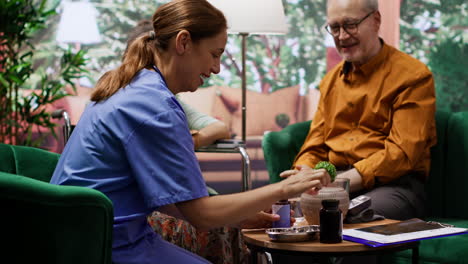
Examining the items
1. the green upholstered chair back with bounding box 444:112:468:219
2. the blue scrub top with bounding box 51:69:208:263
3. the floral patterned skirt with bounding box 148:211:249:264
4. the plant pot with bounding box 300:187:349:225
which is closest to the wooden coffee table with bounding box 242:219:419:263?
the plant pot with bounding box 300:187:349:225

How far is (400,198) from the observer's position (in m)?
2.71

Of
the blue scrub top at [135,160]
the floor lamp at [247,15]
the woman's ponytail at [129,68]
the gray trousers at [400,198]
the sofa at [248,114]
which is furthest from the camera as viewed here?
the sofa at [248,114]

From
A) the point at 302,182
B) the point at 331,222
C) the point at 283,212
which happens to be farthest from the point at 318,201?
the point at 302,182

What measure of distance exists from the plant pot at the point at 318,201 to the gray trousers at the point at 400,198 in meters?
0.59

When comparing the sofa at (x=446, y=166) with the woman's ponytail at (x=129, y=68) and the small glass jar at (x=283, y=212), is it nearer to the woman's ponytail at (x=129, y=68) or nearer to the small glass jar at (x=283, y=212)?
the small glass jar at (x=283, y=212)

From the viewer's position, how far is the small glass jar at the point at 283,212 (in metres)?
1.99

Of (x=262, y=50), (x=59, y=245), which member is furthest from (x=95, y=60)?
(x=59, y=245)

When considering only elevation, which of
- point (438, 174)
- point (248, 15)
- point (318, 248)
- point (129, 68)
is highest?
point (248, 15)

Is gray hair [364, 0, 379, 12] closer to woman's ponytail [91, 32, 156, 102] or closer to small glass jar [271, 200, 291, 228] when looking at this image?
small glass jar [271, 200, 291, 228]

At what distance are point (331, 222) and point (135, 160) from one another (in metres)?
0.62

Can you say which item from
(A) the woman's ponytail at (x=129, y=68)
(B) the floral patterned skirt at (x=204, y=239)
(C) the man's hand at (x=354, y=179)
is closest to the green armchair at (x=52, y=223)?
(A) the woman's ponytail at (x=129, y=68)

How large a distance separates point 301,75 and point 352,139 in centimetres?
288

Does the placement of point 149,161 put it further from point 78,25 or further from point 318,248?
point 78,25

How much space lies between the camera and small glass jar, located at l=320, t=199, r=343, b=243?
1.78 metres
